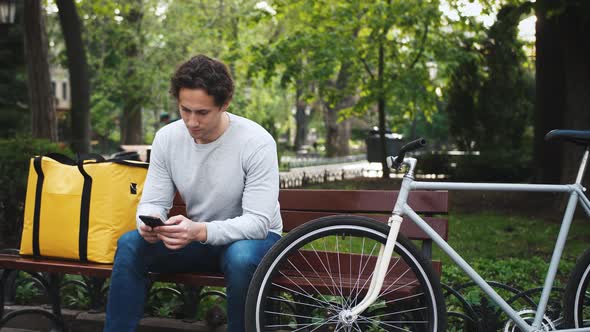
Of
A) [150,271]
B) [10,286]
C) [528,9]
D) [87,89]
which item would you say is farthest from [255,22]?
[150,271]

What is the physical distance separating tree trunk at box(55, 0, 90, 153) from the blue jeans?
11.2 meters

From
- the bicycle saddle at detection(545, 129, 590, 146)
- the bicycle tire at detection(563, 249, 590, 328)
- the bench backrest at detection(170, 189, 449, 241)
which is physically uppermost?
the bicycle saddle at detection(545, 129, 590, 146)

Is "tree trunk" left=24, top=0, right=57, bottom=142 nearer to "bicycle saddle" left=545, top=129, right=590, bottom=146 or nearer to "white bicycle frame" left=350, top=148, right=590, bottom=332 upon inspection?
"white bicycle frame" left=350, top=148, right=590, bottom=332

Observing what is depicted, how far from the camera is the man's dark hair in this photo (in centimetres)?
353

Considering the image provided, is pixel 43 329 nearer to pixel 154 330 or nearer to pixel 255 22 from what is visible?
pixel 154 330

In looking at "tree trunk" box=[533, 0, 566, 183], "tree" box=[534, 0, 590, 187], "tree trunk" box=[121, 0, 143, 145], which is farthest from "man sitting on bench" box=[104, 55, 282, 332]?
"tree trunk" box=[121, 0, 143, 145]

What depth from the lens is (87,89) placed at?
48.8 ft

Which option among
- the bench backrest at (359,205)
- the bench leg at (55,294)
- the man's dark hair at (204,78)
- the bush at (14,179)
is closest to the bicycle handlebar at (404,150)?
the bench backrest at (359,205)

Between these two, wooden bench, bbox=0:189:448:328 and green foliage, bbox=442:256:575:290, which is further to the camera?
green foliage, bbox=442:256:575:290

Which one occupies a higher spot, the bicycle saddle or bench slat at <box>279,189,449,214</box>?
the bicycle saddle

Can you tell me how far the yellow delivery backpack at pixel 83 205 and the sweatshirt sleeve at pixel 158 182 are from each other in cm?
31

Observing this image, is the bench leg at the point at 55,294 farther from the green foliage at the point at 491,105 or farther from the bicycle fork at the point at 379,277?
the green foliage at the point at 491,105

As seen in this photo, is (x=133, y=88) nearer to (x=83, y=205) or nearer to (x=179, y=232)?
(x=83, y=205)

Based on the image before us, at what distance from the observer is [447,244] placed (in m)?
3.53
